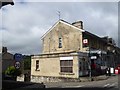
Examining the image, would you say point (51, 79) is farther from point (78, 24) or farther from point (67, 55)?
point (78, 24)

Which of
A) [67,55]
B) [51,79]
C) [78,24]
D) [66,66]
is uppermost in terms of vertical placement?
[78,24]

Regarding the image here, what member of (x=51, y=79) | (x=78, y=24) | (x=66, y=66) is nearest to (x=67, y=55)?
(x=66, y=66)

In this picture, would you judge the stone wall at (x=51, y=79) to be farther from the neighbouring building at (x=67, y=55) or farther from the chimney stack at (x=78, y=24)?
the chimney stack at (x=78, y=24)

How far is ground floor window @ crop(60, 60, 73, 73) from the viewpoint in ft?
100

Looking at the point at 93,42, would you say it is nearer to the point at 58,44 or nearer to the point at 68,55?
the point at 58,44

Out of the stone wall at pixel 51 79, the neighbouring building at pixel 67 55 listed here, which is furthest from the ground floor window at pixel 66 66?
the stone wall at pixel 51 79

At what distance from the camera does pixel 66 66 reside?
102 feet

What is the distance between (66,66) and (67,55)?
→ 142 cm

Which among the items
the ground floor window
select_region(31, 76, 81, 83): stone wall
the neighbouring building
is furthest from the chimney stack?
select_region(31, 76, 81, 83): stone wall

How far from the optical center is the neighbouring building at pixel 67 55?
30578mm

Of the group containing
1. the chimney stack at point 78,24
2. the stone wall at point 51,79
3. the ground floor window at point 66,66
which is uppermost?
the chimney stack at point 78,24

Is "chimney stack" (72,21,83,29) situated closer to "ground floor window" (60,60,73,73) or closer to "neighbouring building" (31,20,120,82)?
"neighbouring building" (31,20,120,82)

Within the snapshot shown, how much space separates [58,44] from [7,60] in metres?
22.3

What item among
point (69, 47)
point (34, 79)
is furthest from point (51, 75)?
point (69, 47)
